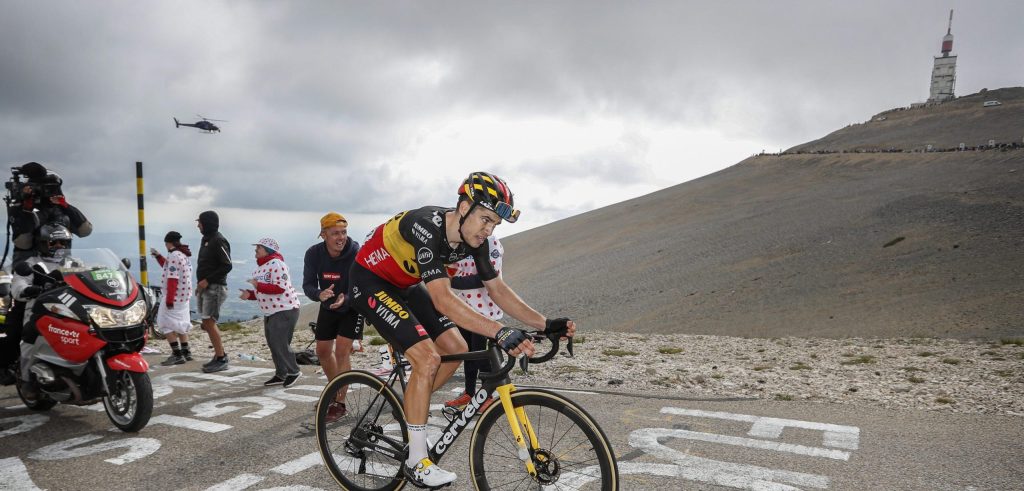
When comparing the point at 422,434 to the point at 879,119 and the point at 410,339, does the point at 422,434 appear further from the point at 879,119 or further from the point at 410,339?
the point at 879,119

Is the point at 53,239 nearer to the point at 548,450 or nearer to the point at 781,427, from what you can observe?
the point at 548,450

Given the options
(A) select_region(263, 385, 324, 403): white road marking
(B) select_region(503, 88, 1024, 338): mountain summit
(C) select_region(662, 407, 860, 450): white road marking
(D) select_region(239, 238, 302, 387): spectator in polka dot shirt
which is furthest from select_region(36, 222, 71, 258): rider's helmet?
(B) select_region(503, 88, 1024, 338): mountain summit

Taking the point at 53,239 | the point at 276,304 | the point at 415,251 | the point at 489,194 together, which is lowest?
the point at 276,304

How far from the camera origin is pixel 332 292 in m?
6.25

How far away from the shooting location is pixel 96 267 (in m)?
5.81

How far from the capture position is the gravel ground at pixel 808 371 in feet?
23.2

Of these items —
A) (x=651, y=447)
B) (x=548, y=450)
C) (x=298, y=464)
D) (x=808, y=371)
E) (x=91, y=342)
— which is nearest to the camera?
(x=548, y=450)

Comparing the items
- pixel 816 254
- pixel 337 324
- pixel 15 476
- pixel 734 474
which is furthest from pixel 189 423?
pixel 816 254

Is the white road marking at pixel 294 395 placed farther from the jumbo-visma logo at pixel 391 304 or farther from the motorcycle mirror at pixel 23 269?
the jumbo-visma logo at pixel 391 304

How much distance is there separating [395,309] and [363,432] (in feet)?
3.17

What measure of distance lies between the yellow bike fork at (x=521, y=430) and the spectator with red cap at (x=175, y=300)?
7.80 m

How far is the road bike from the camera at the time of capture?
3168 millimetres

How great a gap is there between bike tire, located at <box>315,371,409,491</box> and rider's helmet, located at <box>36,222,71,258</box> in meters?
4.18

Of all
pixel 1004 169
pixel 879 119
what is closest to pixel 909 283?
pixel 1004 169
